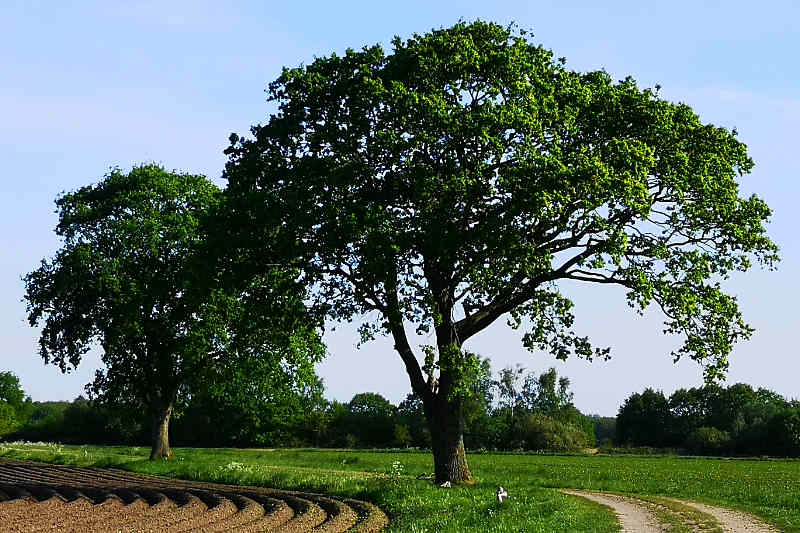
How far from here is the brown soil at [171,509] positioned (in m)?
23.4

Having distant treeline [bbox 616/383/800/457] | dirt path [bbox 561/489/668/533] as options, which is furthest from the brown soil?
distant treeline [bbox 616/383/800/457]

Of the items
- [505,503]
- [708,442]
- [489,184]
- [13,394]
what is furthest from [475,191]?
[13,394]

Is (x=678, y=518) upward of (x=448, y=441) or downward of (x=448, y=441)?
downward

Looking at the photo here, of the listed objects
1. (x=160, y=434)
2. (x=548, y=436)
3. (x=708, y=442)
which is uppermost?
(x=548, y=436)

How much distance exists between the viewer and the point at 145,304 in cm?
5309

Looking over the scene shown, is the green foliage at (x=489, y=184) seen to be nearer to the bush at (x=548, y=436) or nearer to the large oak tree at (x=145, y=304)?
the large oak tree at (x=145, y=304)

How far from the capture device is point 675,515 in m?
24.4

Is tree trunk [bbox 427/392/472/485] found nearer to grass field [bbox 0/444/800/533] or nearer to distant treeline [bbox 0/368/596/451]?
grass field [bbox 0/444/800/533]

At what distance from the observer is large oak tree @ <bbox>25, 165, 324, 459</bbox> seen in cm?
5322

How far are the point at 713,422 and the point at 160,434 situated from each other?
262ft

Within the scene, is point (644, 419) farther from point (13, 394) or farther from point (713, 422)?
point (13, 394)

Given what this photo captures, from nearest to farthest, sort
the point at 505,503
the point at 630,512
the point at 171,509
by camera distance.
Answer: the point at 630,512, the point at 505,503, the point at 171,509

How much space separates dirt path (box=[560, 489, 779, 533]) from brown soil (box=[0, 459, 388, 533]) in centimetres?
676

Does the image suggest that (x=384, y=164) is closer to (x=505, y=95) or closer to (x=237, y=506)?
(x=505, y=95)
